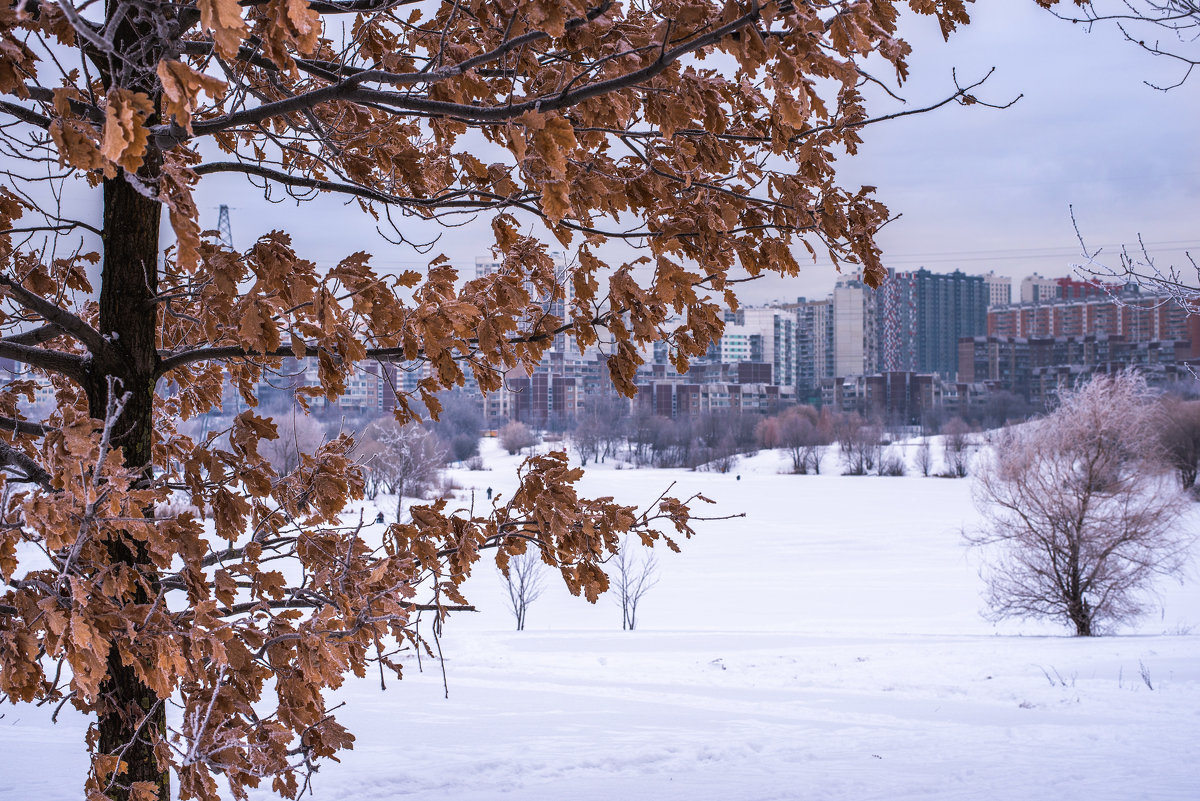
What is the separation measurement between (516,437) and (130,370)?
2137 inches

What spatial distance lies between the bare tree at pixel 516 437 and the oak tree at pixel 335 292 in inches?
1983

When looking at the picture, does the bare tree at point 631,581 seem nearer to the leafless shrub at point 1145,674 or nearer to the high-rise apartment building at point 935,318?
the leafless shrub at point 1145,674

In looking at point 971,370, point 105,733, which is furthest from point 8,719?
point 971,370

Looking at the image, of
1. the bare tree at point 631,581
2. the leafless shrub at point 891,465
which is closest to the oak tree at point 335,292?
the bare tree at point 631,581

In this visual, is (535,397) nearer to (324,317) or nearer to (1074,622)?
(1074,622)

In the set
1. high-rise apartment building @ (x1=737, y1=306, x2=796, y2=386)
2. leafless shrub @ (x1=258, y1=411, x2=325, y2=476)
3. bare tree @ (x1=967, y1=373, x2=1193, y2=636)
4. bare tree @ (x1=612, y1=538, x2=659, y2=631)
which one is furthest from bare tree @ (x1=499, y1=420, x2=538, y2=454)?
high-rise apartment building @ (x1=737, y1=306, x2=796, y2=386)

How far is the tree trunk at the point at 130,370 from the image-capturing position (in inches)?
99.7

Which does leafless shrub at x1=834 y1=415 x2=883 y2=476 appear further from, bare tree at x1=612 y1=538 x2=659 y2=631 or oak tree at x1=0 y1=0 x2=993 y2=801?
oak tree at x1=0 y1=0 x2=993 y2=801

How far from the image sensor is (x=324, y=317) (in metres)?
1.93

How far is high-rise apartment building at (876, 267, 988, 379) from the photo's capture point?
95.2 m

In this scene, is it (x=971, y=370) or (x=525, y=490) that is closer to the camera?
(x=525, y=490)

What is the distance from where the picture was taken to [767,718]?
8492 millimetres

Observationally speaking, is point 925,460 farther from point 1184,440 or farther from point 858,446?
point 1184,440

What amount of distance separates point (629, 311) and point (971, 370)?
93.4 meters
